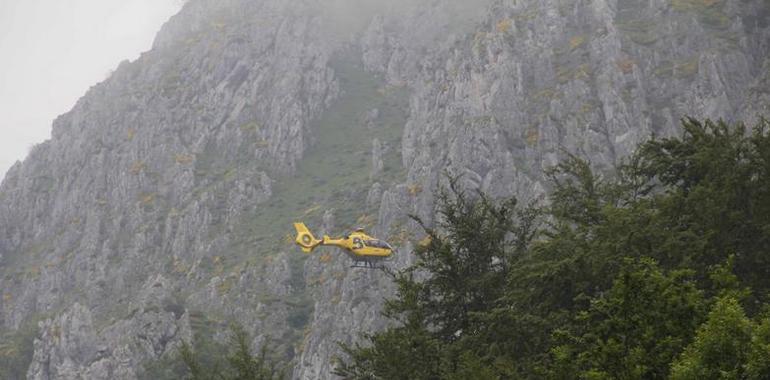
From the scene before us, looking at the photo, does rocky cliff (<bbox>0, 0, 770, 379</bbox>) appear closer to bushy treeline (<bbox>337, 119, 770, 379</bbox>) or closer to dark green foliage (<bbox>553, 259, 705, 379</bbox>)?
bushy treeline (<bbox>337, 119, 770, 379</bbox>)

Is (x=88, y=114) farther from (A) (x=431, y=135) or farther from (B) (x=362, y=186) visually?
(A) (x=431, y=135)

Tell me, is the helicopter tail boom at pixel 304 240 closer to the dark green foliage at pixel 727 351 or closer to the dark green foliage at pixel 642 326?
the dark green foliage at pixel 642 326

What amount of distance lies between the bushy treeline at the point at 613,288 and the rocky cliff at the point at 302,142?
41765 mm

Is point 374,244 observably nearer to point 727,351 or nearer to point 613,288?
point 613,288

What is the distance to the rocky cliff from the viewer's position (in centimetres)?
7825

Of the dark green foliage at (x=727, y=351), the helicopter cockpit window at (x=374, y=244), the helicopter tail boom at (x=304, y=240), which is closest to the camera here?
the dark green foliage at (x=727, y=351)

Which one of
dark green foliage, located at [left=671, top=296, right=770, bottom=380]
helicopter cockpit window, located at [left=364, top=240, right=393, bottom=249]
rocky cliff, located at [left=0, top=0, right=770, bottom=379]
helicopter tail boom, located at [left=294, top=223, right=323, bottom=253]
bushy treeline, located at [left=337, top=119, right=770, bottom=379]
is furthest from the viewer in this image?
rocky cliff, located at [left=0, top=0, right=770, bottom=379]

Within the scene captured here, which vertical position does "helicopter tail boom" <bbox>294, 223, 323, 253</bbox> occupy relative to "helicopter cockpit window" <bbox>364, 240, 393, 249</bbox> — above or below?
above

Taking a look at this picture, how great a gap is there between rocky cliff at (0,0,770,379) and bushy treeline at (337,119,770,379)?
1644 inches

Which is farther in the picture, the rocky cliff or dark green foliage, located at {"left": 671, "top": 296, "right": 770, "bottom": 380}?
the rocky cliff

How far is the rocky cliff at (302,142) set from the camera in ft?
257

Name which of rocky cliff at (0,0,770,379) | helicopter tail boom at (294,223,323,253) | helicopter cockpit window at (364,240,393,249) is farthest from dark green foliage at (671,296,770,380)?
rocky cliff at (0,0,770,379)

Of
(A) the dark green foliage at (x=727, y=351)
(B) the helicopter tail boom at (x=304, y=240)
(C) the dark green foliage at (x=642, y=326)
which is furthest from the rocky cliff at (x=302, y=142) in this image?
(A) the dark green foliage at (x=727, y=351)

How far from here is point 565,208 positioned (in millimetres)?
28328
